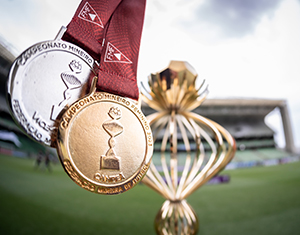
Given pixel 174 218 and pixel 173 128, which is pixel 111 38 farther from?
pixel 174 218

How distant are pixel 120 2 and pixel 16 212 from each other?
4.17 feet

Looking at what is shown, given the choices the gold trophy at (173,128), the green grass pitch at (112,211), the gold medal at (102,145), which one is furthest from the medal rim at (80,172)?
the green grass pitch at (112,211)

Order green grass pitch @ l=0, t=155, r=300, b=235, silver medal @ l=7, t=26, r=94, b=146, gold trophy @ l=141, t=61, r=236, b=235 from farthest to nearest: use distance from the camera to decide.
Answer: green grass pitch @ l=0, t=155, r=300, b=235, gold trophy @ l=141, t=61, r=236, b=235, silver medal @ l=7, t=26, r=94, b=146

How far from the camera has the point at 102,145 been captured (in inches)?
6.2

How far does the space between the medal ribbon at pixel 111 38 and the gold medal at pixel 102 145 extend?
0.02m

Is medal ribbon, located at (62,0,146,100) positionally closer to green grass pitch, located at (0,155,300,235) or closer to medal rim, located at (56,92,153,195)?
medal rim, located at (56,92,153,195)

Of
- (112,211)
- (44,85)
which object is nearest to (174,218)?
(44,85)

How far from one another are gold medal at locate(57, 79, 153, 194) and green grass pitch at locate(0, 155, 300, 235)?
93cm

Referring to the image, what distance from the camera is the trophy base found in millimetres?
154

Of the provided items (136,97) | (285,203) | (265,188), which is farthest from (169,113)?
(265,188)

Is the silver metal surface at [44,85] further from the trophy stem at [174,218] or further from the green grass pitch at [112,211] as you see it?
the green grass pitch at [112,211]

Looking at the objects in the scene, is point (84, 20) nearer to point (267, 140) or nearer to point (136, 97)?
point (136, 97)

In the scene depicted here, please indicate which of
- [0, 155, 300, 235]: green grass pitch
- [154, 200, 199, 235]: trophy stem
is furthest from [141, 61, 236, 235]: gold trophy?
Answer: [0, 155, 300, 235]: green grass pitch

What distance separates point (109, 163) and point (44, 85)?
0.08m
